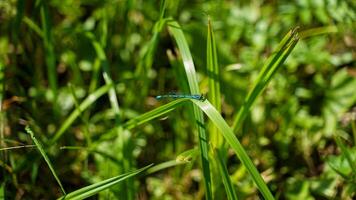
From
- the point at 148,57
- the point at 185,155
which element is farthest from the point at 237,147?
the point at 148,57

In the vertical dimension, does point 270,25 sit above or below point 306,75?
above

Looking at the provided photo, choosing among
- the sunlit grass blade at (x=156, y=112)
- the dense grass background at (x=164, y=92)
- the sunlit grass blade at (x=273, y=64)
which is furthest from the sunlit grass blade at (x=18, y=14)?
the sunlit grass blade at (x=273, y=64)

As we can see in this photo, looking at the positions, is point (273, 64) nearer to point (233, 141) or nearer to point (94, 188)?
point (233, 141)

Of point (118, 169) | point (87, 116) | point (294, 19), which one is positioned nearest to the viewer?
point (118, 169)

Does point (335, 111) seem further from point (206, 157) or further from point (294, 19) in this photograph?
A: point (206, 157)

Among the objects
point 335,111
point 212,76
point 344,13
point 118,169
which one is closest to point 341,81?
point 335,111

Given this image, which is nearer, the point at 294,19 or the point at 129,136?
the point at 129,136

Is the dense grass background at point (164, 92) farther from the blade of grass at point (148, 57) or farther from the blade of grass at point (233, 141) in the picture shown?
the blade of grass at point (233, 141)

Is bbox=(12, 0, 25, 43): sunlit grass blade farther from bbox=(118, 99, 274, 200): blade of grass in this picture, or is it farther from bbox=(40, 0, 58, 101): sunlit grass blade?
bbox=(118, 99, 274, 200): blade of grass
